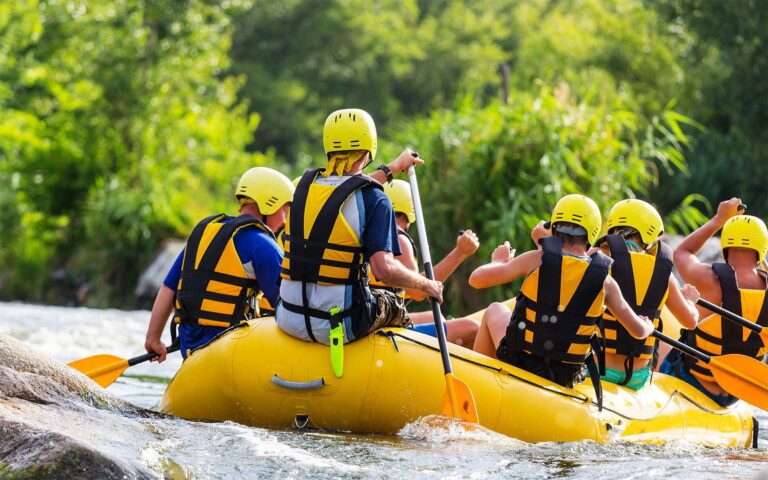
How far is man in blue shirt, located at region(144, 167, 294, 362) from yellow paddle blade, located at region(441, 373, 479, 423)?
940mm

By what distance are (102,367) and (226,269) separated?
97cm

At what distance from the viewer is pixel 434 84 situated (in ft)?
112

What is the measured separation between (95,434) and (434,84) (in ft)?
101

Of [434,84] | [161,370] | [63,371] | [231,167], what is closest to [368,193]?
[63,371]

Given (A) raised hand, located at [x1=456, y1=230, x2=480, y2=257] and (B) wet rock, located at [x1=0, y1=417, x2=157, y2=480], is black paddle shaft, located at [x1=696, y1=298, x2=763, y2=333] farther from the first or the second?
(B) wet rock, located at [x1=0, y1=417, x2=157, y2=480]

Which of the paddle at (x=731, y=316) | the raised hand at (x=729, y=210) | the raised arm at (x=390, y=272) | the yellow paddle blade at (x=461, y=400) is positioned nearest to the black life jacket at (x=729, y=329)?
the paddle at (x=731, y=316)

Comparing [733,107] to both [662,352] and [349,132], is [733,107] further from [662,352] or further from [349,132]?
[349,132]

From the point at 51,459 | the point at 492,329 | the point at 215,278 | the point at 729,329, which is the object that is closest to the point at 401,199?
the point at 492,329

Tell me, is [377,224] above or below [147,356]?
above

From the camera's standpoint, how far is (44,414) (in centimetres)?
388

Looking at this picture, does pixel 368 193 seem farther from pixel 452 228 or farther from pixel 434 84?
pixel 434 84

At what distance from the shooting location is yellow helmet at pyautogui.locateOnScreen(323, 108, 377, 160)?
4746mm

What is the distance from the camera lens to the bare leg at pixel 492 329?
548 cm

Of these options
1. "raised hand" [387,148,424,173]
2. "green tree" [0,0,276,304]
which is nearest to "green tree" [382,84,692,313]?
"raised hand" [387,148,424,173]
